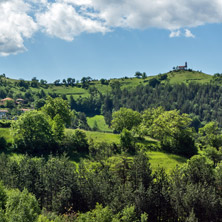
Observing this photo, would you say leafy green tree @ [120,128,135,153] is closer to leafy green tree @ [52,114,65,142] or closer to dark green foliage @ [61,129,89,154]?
dark green foliage @ [61,129,89,154]

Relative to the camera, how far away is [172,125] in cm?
8169

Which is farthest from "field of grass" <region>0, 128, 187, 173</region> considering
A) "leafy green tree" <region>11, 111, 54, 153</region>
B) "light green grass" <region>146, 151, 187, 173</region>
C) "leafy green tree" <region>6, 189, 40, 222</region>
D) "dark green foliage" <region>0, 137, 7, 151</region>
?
"leafy green tree" <region>6, 189, 40, 222</region>

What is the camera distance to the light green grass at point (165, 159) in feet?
230

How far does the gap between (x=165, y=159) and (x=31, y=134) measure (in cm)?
4357

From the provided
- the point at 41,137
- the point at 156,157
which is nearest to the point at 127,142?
the point at 156,157

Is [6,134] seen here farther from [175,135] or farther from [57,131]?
[175,135]

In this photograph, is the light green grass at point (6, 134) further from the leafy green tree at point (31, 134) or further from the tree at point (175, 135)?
the tree at point (175, 135)

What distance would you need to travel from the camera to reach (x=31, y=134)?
241 feet

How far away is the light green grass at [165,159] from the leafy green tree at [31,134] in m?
33.5

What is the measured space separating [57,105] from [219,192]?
65.3 metres

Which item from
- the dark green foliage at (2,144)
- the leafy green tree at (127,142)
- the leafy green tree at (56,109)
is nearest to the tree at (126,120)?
the leafy green tree at (127,142)

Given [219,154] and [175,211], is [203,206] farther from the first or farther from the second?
[219,154]

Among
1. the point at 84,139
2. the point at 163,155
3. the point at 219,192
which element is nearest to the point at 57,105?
the point at 84,139

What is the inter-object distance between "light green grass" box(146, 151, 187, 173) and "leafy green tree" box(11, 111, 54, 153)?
33497 millimetres
